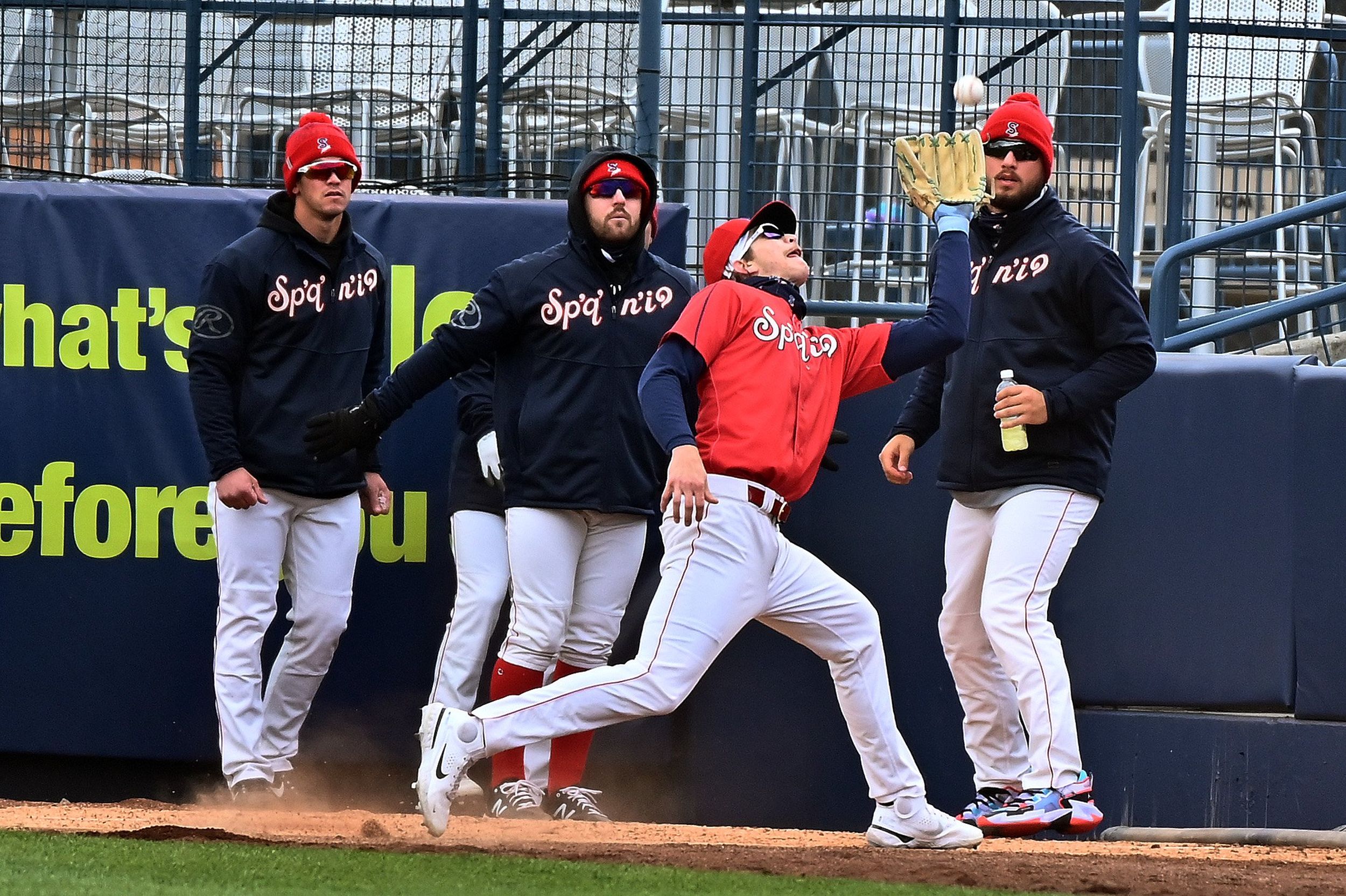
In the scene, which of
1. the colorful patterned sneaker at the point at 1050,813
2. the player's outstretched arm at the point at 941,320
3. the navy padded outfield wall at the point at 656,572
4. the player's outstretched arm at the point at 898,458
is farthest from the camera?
the navy padded outfield wall at the point at 656,572

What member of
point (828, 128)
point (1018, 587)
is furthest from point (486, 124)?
point (1018, 587)

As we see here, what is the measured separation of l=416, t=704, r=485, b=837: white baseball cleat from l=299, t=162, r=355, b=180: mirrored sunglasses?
1901 mm

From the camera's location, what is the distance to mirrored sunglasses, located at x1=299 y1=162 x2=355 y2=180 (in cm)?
540

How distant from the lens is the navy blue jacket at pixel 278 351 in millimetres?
5391

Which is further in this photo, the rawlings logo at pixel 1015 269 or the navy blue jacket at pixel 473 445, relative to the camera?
the navy blue jacket at pixel 473 445

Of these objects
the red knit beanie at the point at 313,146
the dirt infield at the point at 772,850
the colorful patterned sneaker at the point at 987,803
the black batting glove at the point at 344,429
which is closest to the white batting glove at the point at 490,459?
the black batting glove at the point at 344,429

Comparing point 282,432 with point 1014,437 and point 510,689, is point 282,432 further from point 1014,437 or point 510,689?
point 1014,437

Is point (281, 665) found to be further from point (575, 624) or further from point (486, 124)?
point (486, 124)

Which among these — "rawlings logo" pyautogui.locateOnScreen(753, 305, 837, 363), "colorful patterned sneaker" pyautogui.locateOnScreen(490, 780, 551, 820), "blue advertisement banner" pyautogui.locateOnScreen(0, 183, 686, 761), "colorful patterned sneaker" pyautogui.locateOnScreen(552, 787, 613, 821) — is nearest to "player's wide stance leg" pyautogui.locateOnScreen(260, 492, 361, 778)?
"blue advertisement banner" pyautogui.locateOnScreen(0, 183, 686, 761)

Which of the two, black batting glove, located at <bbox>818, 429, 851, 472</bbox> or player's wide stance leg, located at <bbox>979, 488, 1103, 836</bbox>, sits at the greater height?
black batting glove, located at <bbox>818, 429, 851, 472</bbox>

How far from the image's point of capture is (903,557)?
5.87 meters

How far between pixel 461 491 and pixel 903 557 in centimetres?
142

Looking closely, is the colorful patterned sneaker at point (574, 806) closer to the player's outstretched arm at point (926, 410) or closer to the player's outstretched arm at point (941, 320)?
Answer: the player's outstretched arm at point (926, 410)

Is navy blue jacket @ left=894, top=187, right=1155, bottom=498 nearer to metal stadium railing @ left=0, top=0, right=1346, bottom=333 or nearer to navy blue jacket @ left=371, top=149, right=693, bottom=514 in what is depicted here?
navy blue jacket @ left=371, top=149, right=693, bottom=514
